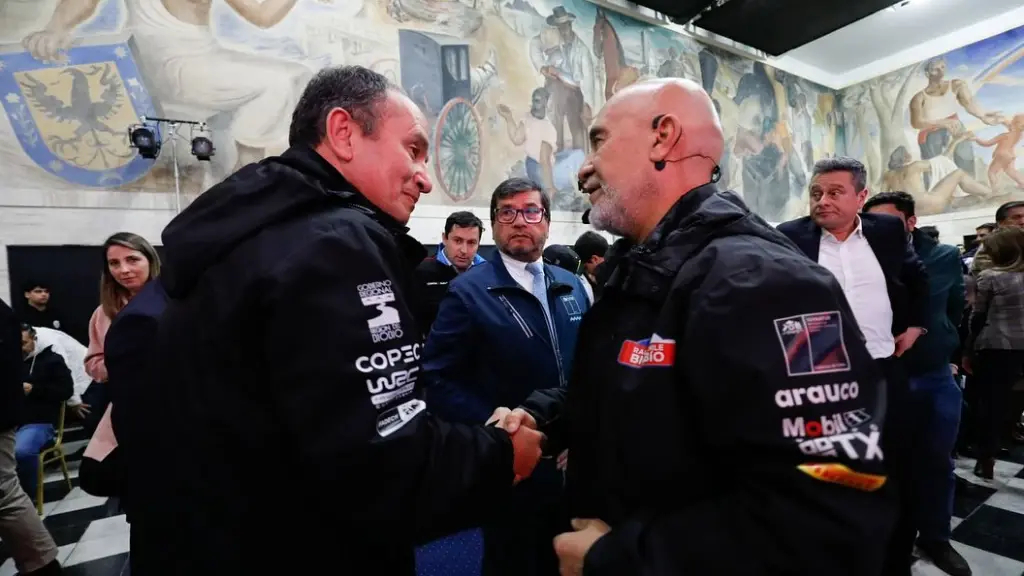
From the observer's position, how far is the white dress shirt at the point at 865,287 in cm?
264

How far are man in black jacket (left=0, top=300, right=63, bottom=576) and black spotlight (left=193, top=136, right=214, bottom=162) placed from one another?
3.66m

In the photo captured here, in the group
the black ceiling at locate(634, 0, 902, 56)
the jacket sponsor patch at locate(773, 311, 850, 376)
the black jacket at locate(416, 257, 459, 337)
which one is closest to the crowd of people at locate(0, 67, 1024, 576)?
the jacket sponsor patch at locate(773, 311, 850, 376)

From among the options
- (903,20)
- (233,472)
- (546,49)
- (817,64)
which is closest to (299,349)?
(233,472)

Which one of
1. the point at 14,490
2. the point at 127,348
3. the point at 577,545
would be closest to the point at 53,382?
the point at 14,490

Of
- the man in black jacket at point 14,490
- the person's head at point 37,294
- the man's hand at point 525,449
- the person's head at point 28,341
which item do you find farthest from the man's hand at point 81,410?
the man's hand at point 525,449

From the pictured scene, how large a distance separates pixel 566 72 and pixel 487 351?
28.4ft

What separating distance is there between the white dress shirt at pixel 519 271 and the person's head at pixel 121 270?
1.93 metres

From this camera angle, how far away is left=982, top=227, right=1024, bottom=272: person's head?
3.87 m

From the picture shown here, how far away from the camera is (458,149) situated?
26.8ft

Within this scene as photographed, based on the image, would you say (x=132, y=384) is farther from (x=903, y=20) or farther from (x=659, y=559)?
(x=903, y=20)

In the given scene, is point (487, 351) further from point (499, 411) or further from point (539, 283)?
point (499, 411)

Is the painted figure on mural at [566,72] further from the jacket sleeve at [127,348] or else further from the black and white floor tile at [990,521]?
the jacket sleeve at [127,348]

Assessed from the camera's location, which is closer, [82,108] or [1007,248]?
[1007,248]

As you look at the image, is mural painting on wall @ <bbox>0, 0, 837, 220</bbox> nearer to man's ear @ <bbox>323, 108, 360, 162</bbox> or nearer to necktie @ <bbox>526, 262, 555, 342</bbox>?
necktie @ <bbox>526, 262, 555, 342</bbox>
